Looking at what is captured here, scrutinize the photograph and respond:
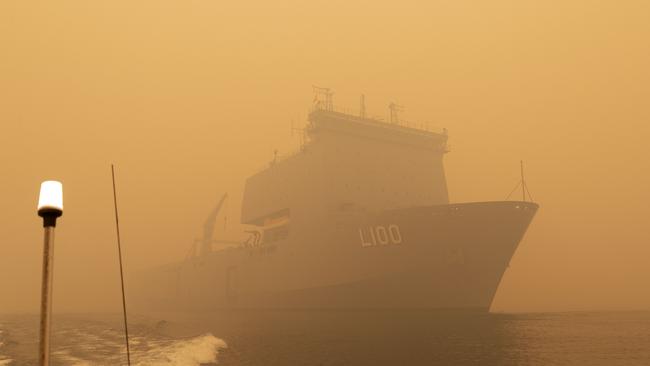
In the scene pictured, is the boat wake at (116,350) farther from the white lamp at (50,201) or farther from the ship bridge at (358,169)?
the ship bridge at (358,169)

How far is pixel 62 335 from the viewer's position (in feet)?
73.4

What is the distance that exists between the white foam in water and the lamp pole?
12.1 metres

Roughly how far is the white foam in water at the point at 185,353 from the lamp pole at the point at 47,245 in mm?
12116

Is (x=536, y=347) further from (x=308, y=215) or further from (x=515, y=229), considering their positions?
(x=308, y=215)

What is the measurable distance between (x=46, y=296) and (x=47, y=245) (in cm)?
27

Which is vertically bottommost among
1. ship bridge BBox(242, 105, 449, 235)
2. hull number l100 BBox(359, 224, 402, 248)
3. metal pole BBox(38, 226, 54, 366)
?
metal pole BBox(38, 226, 54, 366)

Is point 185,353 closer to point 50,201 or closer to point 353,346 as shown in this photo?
point 353,346

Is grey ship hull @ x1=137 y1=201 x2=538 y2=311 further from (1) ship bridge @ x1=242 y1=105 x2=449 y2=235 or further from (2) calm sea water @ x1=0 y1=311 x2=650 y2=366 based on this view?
(2) calm sea water @ x1=0 y1=311 x2=650 y2=366

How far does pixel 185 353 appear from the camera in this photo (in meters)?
16.4

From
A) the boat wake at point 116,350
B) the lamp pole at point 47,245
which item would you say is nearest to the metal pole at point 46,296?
the lamp pole at point 47,245

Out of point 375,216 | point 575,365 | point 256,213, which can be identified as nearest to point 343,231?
point 375,216

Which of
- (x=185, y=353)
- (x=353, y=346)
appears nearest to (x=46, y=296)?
(x=185, y=353)

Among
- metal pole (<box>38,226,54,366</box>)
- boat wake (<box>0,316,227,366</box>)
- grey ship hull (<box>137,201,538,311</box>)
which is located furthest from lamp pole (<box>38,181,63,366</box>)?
grey ship hull (<box>137,201,538,311</box>)

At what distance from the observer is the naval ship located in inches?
1182
